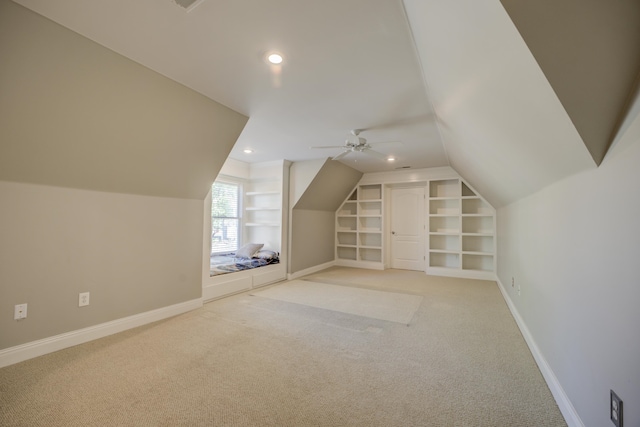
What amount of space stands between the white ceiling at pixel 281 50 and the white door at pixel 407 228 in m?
3.21

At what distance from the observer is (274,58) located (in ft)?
6.63

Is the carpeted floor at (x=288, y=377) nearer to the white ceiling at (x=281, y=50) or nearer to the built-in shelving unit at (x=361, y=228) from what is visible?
the white ceiling at (x=281, y=50)

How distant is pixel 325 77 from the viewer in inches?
90.1

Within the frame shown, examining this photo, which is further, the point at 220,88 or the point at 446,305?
the point at 446,305

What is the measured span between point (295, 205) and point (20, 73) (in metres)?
3.86

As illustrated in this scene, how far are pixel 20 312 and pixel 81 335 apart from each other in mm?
505

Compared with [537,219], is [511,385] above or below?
below

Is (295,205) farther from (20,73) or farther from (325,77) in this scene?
(20,73)

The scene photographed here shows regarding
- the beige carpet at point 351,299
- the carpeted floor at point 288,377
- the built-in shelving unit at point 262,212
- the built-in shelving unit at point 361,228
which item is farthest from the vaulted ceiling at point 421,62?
the built-in shelving unit at point 361,228

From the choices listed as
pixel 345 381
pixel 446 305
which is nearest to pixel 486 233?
pixel 446 305

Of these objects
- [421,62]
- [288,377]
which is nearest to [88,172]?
[288,377]

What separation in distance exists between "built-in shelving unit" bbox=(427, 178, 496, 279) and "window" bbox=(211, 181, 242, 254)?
13.9ft

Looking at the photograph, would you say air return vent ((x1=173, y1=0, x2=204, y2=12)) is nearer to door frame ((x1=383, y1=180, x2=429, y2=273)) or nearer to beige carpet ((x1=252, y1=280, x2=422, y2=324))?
beige carpet ((x1=252, y1=280, x2=422, y2=324))

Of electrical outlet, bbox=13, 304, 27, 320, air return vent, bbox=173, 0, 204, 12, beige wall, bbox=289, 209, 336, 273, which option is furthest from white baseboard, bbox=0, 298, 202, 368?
air return vent, bbox=173, 0, 204, 12
